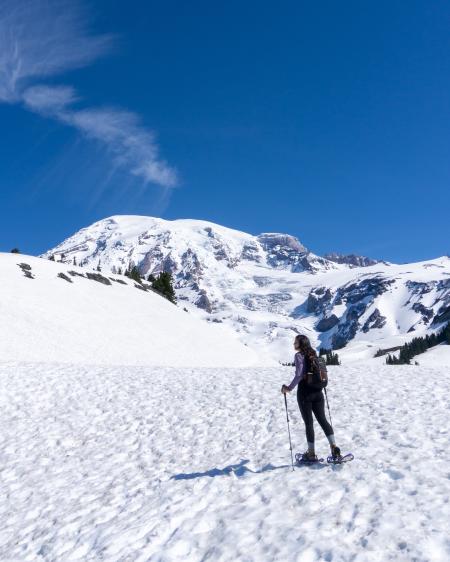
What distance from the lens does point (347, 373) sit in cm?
2455

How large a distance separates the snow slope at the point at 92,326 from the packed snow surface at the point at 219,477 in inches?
757

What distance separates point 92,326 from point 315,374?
1626 inches

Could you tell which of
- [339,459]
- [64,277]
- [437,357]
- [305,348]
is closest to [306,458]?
[339,459]

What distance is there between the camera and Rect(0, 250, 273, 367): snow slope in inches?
1549

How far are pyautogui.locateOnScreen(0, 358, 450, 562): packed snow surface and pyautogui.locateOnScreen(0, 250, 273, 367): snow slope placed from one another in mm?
19236

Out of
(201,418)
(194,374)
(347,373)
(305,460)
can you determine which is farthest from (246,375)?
(305,460)

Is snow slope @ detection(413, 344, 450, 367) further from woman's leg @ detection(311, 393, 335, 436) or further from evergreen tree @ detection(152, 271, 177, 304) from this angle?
woman's leg @ detection(311, 393, 335, 436)

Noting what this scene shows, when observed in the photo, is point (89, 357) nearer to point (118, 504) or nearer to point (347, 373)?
point (347, 373)

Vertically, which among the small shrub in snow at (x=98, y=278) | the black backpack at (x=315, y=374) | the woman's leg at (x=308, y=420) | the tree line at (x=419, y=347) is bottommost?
the woman's leg at (x=308, y=420)

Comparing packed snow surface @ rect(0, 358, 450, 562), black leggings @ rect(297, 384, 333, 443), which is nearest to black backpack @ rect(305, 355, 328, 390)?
black leggings @ rect(297, 384, 333, 443)

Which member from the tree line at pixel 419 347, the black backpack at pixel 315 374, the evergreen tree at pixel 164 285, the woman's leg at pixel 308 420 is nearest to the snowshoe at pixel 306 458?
the woman's leg at pixel 308 420

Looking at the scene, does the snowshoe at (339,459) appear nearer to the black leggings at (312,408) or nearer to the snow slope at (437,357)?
the black leggings at (312,408)

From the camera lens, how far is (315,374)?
34.5ft

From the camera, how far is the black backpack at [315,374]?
411 inches
